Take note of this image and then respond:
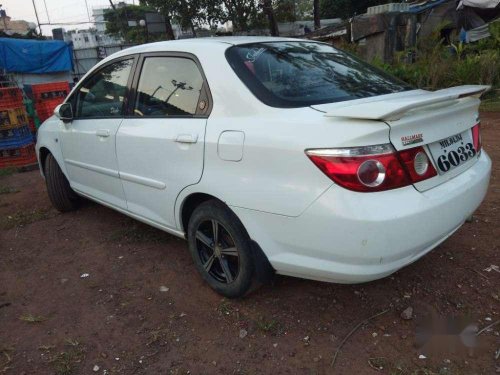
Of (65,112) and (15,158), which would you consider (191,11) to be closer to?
(15,158)

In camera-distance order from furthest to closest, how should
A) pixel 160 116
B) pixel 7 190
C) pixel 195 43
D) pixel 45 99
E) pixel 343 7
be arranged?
pixel 343 7, pixel 45 99, pixel 7 190, pixel 160 116, pixel 195 43

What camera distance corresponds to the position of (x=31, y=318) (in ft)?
9.11

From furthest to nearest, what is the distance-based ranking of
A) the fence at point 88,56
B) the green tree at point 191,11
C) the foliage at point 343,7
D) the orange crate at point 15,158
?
the foliage at point 343,7 → the green tree at point 191,11 → the fence at point 88,56 → the orange crate at point 15,158

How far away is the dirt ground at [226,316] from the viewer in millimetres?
2219

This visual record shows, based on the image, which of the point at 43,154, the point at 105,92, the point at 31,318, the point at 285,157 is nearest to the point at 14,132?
the point at 43,154

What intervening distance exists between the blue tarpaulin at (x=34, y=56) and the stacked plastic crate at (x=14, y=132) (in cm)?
620

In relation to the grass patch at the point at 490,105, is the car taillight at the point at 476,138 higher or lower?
higher

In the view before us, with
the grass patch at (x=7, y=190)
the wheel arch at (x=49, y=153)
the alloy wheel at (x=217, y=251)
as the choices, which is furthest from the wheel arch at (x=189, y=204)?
the grass patch at (x=7, y=190)

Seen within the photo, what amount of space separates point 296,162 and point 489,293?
160cm

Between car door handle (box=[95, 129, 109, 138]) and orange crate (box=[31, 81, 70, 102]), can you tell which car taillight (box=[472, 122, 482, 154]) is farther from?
orange crate (box=[31, 81, 70, 102])

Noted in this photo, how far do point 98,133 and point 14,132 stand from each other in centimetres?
499

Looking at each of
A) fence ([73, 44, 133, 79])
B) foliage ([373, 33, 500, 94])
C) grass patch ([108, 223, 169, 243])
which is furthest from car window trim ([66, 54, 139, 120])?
fence ([73, 44, 133, 79])

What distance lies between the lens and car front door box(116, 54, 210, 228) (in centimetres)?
263

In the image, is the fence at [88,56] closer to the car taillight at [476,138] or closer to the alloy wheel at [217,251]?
the alloy wheel at [217,251]
